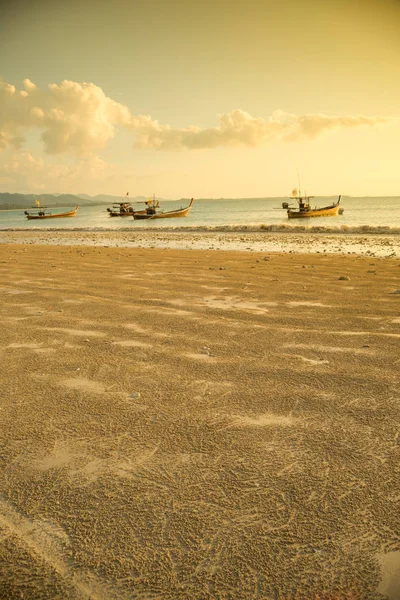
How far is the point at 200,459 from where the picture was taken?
6.64 feet

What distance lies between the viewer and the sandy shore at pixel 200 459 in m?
1.42

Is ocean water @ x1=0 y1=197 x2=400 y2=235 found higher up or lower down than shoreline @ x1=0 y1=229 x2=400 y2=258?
higher up

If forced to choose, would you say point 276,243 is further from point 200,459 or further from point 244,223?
point 244,223

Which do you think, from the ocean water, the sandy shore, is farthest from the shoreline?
the sandy shore

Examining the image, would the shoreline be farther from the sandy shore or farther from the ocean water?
the sandy shore

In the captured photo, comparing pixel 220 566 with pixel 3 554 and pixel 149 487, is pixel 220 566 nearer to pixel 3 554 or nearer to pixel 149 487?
pixel 149 487

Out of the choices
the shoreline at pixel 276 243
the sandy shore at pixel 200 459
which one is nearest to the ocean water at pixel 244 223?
the shoreline at pixel 276 243

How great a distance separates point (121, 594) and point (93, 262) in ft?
30.6

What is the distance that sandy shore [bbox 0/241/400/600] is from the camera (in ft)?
4.65

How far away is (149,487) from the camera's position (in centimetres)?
183

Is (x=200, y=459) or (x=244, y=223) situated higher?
(x=244, y=223)

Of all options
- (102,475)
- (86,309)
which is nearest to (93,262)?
(86,309)

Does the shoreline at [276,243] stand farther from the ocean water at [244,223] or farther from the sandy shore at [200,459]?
the sandy shore at [200,459]

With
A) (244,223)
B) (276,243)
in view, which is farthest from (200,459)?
(244,223)
